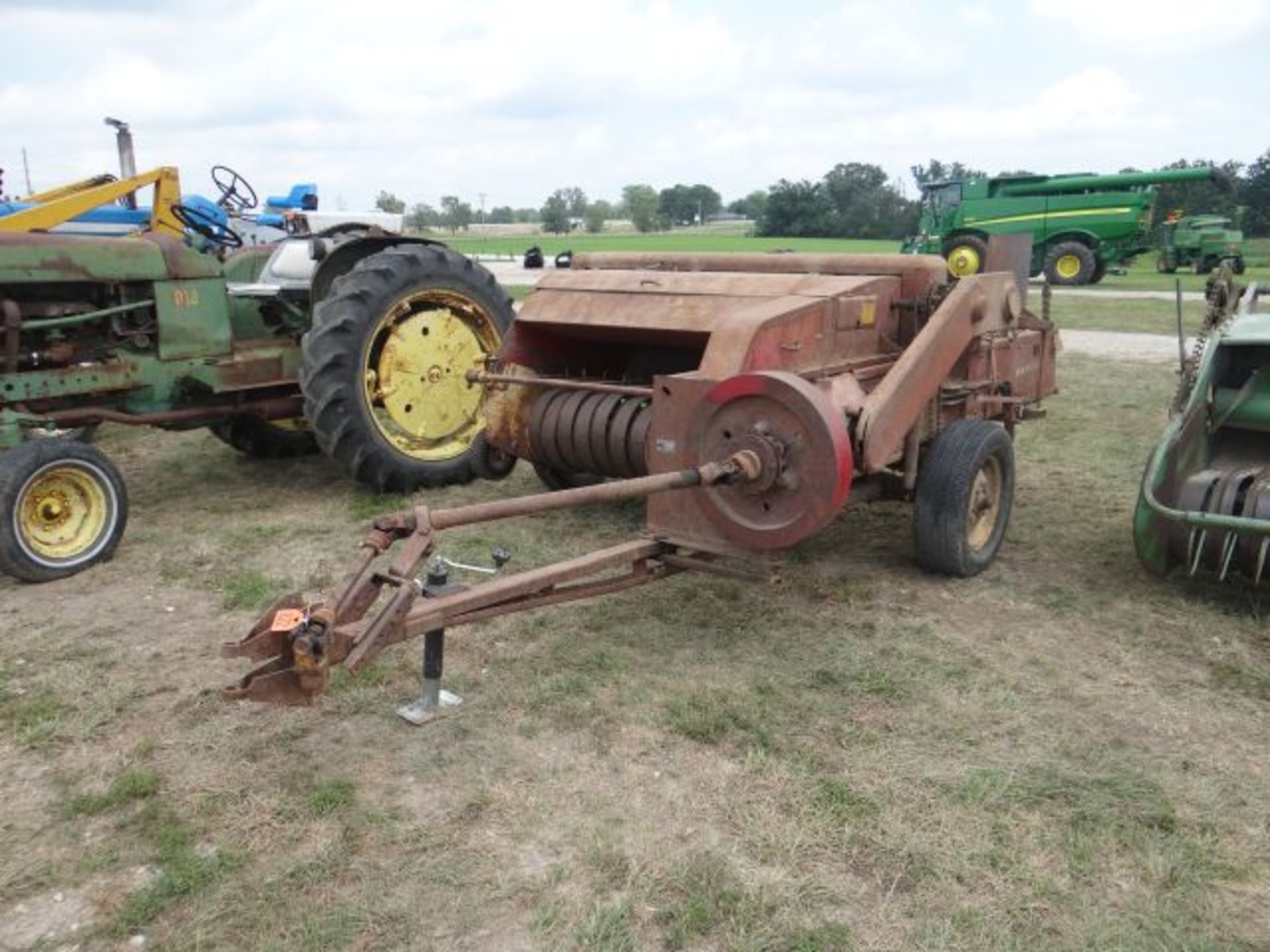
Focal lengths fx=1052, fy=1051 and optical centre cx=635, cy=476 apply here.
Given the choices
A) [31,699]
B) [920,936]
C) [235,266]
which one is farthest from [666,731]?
[235,266]

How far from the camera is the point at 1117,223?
67.9ft

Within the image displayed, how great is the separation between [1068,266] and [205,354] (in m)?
19.6

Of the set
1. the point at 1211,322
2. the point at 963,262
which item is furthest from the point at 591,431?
the point at 963,262

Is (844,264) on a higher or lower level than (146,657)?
higher

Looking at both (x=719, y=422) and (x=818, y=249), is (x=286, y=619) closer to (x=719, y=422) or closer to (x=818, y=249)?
(x=719, y=422)

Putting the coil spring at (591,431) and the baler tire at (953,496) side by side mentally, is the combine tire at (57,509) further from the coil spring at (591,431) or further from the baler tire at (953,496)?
the baler tire at (953,496)

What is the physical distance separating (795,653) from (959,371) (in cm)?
177

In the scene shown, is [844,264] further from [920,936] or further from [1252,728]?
[920,936]

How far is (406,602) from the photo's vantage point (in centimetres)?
272

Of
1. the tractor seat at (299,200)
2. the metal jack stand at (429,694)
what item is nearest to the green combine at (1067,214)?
the tractor seat at (299,200)

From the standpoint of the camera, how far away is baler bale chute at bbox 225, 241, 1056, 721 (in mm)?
2760

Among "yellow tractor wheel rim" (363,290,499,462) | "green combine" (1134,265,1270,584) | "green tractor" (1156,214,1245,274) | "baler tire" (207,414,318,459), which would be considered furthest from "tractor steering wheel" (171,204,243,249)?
"green tractor" (1156,214,1245,274)

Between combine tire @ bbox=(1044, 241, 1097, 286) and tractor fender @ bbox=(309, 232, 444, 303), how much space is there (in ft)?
59.0

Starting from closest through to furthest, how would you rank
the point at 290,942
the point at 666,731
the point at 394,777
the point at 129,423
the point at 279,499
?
1. the point at 290,942
2. the point at 394,777
3. the point at 666,731
4. the point at 129,423
5. the point at 279,499
